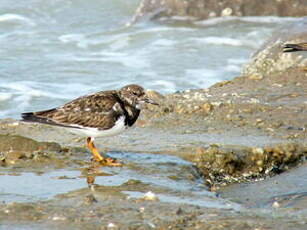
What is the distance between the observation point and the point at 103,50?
13.9 m

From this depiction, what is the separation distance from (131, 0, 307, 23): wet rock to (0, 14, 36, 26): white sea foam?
2.46 m

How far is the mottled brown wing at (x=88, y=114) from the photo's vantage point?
235 inches

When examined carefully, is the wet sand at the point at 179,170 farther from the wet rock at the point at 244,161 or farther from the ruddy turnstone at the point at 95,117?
the ruddy turnstone at the point at 95,117

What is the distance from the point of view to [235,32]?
14516 mm

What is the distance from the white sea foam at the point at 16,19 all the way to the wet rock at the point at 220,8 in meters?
2.46

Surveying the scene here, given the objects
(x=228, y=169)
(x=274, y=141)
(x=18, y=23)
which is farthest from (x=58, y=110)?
(x=18, y=23)

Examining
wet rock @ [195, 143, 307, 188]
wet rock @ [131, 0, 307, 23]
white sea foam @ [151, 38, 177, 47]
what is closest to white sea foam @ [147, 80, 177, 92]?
white sea foam @ [151, 38, 177, 47]

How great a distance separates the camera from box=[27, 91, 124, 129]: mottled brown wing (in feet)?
19.6

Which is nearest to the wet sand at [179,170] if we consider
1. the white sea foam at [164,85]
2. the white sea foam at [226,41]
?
the white sea foam at [164,85]

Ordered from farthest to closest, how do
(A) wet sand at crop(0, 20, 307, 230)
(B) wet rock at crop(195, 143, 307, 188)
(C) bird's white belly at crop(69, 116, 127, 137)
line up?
1. (B) wet rock at crop(195, 143, 307, 188)
2. (C) bird's white belly at crop(69, 116, 127, 137)
3. (A) wet sand at crop(0, 20, 307, 230)

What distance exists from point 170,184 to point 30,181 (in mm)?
994

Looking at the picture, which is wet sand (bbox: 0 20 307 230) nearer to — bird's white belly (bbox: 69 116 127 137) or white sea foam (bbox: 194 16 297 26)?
bird's white belly (bbox: 69 116 127 137)

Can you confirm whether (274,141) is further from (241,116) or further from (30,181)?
(30,181)

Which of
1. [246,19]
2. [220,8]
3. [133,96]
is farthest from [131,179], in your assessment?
[246,19]
